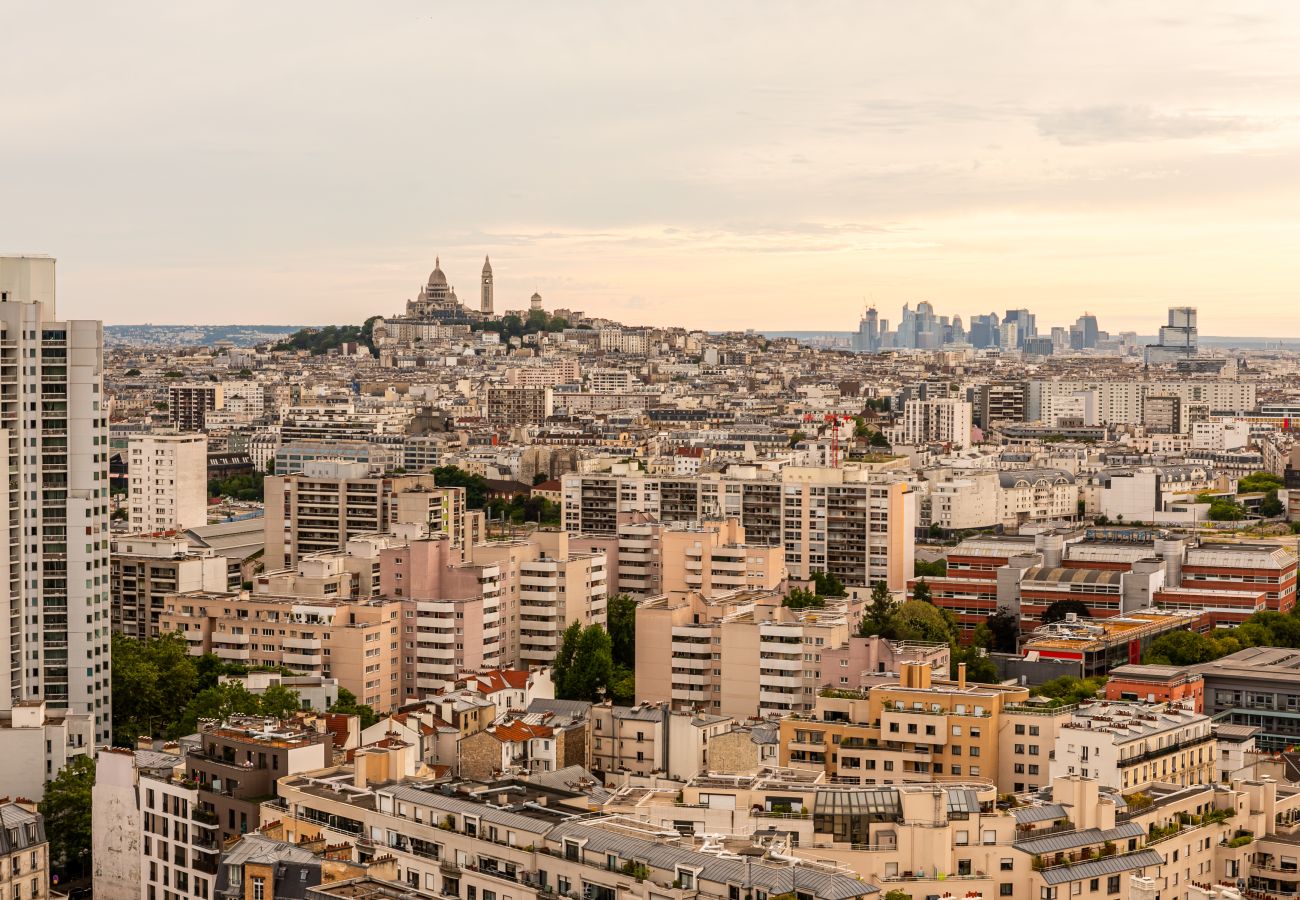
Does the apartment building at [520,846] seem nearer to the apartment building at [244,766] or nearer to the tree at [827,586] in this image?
the apartment building at [244,766]

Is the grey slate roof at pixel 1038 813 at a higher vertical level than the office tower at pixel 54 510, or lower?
lower

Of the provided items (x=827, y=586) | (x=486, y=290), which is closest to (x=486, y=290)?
(x=486, y=290)

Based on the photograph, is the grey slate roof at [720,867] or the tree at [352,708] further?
the tree at [352,708]

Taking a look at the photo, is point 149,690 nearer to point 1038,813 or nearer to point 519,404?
point 1038,813

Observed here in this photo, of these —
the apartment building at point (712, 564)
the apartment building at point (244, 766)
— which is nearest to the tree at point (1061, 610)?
the apartment building at point (712, 564)

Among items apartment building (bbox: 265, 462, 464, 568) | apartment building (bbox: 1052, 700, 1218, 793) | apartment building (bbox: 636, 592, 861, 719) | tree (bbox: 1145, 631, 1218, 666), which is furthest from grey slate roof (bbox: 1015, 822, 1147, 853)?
apartment building (bbox: 265, 462, 464, 568)

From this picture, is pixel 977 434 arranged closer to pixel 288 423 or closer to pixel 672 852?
pixel 288 423

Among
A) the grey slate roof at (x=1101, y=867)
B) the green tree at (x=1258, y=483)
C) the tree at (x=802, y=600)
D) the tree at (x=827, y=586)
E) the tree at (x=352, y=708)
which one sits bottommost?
the tree at (x=352, y=708)

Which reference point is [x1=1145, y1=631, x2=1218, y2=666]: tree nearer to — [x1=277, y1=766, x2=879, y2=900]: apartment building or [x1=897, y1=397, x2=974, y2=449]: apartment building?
[x1=277, y1=766, x2=879, y2=900]: apartment building

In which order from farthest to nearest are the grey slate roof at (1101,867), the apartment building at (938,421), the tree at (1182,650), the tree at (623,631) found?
1. the apartment building at (938,421)
2. the tree at (623,631)
3. the tree at (1182,650)
4. the grey slate roof at (1101,867)
